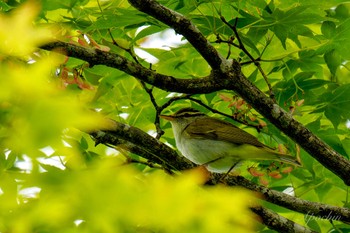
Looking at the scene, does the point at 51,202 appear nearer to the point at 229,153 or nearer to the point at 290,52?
the point at 290,52

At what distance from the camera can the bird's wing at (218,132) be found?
439cm

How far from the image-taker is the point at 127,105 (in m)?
4.26

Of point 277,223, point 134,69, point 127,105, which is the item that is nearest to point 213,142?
point 127,105

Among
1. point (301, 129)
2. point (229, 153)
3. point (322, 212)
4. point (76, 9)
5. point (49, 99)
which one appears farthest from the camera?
point (229, 153)

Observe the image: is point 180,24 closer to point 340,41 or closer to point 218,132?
point 340,41

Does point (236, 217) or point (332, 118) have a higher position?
point (236, 217)

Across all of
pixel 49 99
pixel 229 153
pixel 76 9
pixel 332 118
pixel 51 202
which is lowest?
pixel 229 153

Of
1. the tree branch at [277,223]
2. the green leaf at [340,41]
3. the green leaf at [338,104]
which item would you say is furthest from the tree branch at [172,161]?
the green leaf at [340,41]

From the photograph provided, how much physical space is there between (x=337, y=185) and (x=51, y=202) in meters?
3.36

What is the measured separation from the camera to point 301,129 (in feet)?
11.1

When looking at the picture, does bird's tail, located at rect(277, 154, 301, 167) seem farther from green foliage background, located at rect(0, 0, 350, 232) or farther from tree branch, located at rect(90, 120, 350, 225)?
tree branch, located at rect(90, 120, 350, 225)

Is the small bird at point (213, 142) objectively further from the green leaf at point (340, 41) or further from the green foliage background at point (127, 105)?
the green leaf at point (340, 41)

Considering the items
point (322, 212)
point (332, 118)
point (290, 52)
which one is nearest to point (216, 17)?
point (290, 52)

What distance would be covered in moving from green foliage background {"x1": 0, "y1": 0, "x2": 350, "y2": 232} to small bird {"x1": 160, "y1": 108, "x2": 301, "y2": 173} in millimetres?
166
